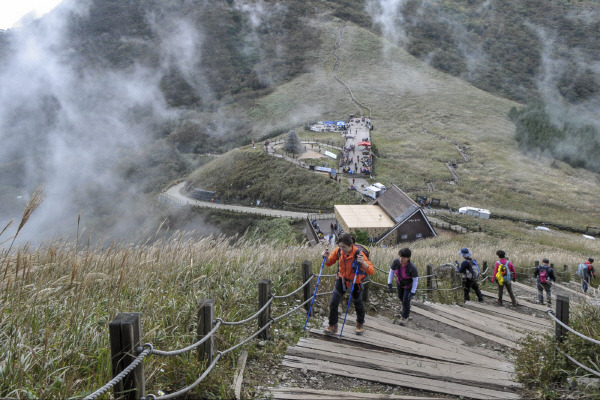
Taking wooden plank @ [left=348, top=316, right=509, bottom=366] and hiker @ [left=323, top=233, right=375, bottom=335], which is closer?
wooden plank @ [left=348, top=316, right=509, bottom=366]

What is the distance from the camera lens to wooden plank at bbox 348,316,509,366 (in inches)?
204

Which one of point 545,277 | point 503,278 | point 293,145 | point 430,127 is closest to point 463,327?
point 503,278

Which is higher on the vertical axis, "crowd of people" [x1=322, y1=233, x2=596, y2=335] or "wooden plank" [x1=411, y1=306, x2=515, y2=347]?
"crowd of people" [x1=322, y1=233, x2=596, y2=335]

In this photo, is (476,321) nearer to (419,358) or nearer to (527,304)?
(419,358)

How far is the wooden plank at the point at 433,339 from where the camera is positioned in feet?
17.0

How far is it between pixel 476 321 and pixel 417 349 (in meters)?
2.44

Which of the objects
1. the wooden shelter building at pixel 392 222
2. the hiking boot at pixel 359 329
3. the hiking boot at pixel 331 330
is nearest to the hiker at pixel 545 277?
the hiking boot at pixel 359 329

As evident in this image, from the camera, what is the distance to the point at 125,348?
2293 mm

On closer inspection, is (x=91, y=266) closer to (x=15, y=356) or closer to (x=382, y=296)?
(x=15, y=356)

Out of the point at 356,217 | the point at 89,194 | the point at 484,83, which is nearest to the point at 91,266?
the point at 356,217

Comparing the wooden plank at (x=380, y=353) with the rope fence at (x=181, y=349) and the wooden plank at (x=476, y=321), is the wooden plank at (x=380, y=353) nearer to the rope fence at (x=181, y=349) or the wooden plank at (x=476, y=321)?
the rope fence at (x=181, y=349)

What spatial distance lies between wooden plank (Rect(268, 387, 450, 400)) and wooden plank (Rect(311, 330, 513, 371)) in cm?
120

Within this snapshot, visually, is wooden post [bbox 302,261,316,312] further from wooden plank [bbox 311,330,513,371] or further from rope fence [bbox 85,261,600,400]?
wooden plank [bbox 311,330,513,371]

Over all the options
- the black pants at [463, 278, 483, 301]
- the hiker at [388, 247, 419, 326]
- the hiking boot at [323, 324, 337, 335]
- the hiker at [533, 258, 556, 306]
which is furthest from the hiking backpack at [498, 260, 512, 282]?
the hiking boot at [323, 324, 337, 335]
